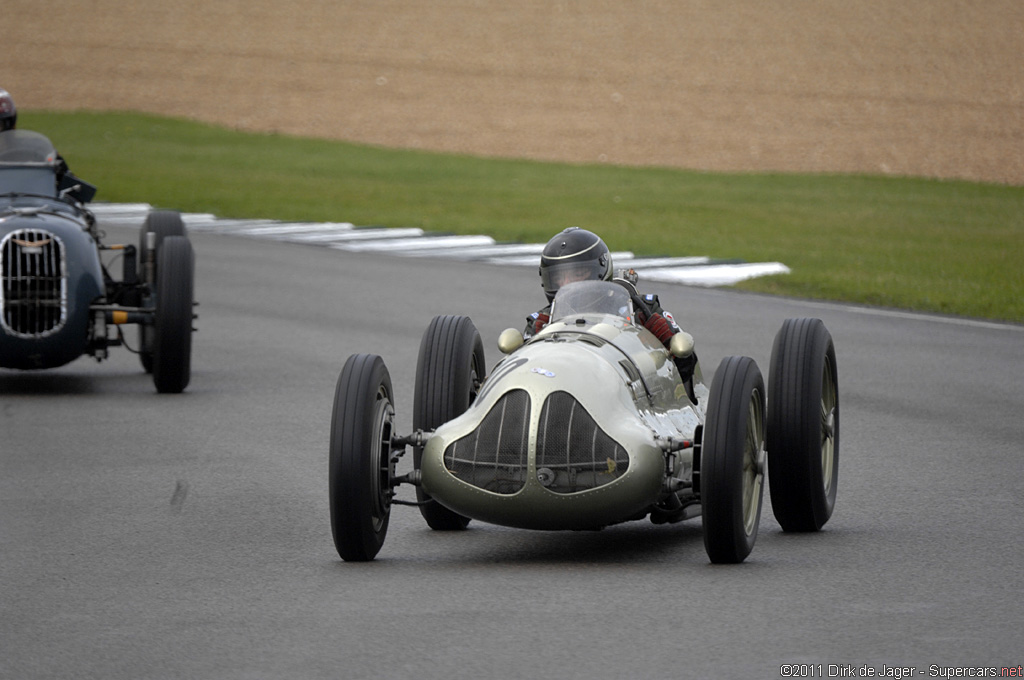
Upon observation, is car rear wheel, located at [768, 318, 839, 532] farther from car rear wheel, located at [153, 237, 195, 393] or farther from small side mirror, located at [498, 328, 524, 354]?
car rear wheel, located at [153, 237, 195, 393]

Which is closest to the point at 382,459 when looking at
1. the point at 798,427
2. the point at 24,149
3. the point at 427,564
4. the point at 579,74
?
the point at 427,564

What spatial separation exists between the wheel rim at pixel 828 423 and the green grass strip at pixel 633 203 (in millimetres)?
8811

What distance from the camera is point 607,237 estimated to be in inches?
934

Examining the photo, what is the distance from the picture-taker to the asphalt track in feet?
18.4

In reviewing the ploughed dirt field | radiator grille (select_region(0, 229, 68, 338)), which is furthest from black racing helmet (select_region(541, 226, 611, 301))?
the ploughed dirt field

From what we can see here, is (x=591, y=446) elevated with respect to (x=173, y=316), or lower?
elevated

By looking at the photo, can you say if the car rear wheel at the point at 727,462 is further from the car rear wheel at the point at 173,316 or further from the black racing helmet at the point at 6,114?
the black racing helmet at the point at 6,114

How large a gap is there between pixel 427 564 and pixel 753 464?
1493mm

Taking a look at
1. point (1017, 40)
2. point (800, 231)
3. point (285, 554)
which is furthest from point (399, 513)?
point (1017, 40)

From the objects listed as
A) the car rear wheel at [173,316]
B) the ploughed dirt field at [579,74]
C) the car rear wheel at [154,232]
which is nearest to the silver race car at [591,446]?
the car rear wheel at [173,316]

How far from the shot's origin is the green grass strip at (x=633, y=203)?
1992 cm

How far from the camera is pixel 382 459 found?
709cm

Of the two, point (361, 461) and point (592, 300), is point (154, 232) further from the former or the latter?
point (361, 461)

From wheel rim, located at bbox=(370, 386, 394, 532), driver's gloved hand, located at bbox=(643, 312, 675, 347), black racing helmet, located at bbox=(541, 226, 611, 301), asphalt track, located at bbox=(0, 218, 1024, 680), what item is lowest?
asphalt track, located at bbox=(0, 218, 1024, 680)
